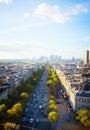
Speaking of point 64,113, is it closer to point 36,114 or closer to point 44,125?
point 36,114

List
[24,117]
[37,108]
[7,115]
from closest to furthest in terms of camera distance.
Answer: [7,115] < [24,117] < [37,108]

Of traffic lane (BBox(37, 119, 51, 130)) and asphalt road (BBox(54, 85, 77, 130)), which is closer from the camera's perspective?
traffic lane (BBox(37, 119, 51, 130))

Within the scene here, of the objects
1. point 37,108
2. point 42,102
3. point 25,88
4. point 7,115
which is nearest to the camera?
point 7,115

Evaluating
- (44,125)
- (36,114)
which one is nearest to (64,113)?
(36,114)

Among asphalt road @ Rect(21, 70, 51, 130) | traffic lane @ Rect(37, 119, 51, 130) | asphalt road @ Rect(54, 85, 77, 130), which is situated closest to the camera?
traffic lane @ Rect(37, 119, 51, 130)

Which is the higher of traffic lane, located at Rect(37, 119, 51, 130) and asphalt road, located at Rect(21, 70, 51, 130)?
asphalt road, located at Rect(21, 70, 51, 130)

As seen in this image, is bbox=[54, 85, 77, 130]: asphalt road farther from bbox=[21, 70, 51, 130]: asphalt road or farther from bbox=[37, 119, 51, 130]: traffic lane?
bbox=[21, 70, 51, 130]: asphalt road

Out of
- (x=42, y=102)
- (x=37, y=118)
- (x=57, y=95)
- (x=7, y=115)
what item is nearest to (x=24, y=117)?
(x=37, y=118)

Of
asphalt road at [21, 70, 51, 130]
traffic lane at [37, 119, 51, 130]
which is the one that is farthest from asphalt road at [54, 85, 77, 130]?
asphalt road at [21, 70, 51, 130]

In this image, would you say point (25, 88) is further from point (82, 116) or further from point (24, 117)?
point (82, 116)

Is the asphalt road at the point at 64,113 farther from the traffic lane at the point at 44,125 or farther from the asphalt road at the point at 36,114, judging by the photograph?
the asphalt road at the point at 36,114

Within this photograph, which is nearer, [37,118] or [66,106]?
[37,118]
